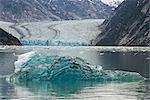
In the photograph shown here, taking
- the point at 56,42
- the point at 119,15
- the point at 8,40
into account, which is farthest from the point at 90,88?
the point at 119,15

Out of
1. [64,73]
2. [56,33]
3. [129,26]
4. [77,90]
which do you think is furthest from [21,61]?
[129,26]

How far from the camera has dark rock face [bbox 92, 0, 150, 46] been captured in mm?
94000

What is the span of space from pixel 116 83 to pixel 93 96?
4043 mm

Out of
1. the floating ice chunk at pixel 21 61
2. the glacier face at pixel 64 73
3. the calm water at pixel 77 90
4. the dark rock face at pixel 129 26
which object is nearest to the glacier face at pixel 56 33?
the dark rock face at pixel 129 26

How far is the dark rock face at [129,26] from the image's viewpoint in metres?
94.0

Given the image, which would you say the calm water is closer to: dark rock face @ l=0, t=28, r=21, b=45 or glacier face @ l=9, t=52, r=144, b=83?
glacier face @ l=9, t=52, r=144, b=83

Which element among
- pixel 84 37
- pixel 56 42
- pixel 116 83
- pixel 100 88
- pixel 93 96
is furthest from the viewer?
pixel 84 37

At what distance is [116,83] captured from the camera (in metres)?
19.8

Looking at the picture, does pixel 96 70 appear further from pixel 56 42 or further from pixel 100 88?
pixel 56 42

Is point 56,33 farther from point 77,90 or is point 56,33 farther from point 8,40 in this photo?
point 77,90

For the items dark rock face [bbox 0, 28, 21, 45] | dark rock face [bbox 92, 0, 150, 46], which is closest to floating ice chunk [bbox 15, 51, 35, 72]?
dark rock face [bbox 0, 28, 21, 45]

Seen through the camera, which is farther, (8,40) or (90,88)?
(8,40)

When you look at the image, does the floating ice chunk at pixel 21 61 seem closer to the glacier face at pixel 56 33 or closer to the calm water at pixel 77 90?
the calm water at pixel 77 90

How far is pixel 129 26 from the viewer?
10206 cm
